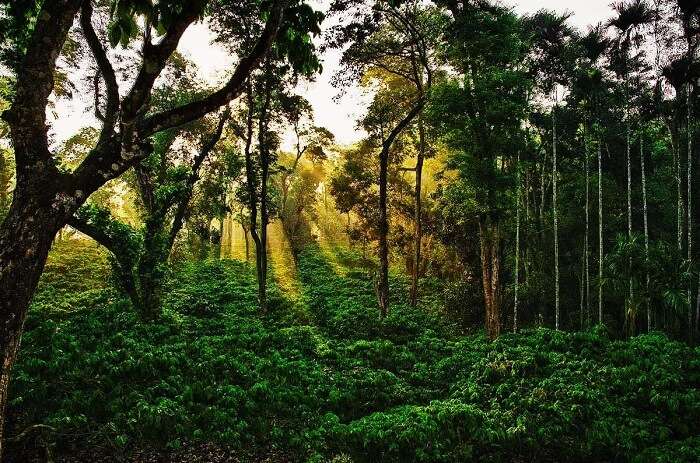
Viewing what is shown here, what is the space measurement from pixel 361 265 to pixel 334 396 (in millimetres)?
20138

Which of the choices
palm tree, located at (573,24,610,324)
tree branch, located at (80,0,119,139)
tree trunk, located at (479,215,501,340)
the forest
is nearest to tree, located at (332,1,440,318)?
the forest

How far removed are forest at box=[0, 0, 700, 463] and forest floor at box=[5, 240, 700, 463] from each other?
0.18 feet

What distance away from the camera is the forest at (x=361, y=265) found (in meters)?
3.86

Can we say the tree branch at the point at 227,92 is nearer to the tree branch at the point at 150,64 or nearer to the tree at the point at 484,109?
the tree branch at the point at 150,64

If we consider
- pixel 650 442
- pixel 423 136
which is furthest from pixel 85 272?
pixel 650 442

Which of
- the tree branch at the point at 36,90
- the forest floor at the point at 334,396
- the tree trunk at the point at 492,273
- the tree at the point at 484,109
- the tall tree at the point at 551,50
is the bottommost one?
the forest floor at the point at 334,396

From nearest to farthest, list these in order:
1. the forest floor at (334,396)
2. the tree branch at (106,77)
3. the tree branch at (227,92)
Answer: the tree branch at (227,92) → the tree branch at (106,77) → the forest floor at (334,396)

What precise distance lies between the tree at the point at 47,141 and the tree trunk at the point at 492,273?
42.4ft

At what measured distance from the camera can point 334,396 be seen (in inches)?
400

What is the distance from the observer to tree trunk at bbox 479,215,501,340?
15062mm

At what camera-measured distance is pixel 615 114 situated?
22875 millimetres

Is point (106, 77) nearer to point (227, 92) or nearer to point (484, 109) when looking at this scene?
point (227, 92)

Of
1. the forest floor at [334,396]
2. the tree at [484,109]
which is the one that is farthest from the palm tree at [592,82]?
the forest floor at [334,396]

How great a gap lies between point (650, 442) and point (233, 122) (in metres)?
18.8
